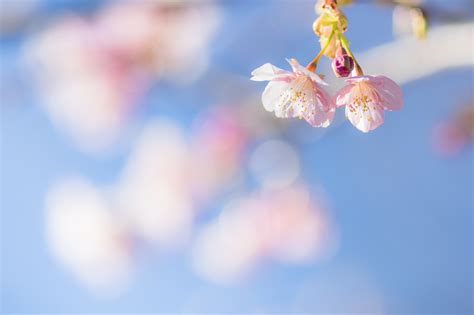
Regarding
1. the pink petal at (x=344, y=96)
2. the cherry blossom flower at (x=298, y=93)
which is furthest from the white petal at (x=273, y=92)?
the pink petal at (x=344, y=96)

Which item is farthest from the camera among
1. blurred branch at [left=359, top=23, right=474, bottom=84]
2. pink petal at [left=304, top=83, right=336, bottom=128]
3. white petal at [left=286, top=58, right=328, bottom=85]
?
blurred branch at [left=359, top=23, right=474, bottom=84]

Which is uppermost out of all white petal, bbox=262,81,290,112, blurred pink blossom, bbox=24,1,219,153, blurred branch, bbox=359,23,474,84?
blurred pink blossom, bbox=24,1,219,153

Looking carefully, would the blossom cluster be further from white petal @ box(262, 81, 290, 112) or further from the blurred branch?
the blurred branch

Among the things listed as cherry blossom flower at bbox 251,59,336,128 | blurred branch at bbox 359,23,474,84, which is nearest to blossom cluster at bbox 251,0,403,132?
cherry blossom flower at bbox 251,59,336,128

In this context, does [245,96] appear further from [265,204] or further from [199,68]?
[265,204]

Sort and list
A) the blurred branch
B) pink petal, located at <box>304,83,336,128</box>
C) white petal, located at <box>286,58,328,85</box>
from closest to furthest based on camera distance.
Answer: white petal, located at <box>286,58,328,85</box> < pink petal, located at <box>304,83,336,128</box> < the blurred branch

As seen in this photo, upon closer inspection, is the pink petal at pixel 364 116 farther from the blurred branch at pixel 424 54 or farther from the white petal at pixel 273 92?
the blurred branch at pixel 424 54

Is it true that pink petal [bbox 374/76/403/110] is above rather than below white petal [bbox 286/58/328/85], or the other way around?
above
